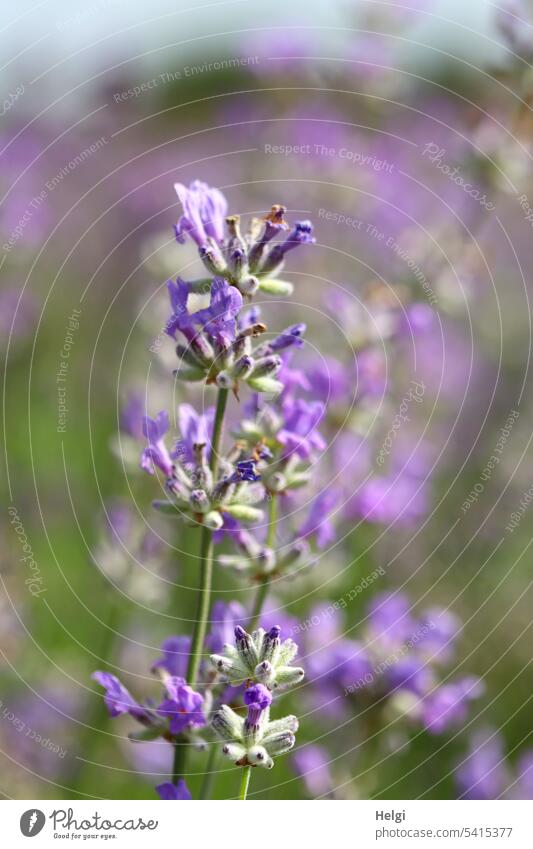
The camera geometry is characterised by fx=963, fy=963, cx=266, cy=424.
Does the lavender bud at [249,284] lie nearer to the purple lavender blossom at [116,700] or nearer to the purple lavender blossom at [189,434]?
the purple lavender blossom at [189,434]

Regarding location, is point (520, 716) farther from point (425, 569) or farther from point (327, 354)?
point (327, 354)

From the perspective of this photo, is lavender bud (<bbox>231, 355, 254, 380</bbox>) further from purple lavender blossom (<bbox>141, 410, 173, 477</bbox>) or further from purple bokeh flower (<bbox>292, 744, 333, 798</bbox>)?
purple bokeh flower (<bbox>292, 744, 333, 798</bbox>)

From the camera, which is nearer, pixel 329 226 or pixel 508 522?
pixel 508 522

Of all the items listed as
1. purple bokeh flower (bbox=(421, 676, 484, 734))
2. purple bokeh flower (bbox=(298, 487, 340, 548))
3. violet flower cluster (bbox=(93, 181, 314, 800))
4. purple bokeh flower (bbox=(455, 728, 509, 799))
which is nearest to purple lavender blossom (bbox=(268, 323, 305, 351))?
violet flower cluster (bbox=(93, 181, 314, 800))

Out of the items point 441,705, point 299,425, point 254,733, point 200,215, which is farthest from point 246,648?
point 441,705

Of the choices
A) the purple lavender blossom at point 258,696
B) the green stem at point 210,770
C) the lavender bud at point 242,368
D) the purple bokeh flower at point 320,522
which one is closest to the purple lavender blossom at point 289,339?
the lavender bud at point 242,368
